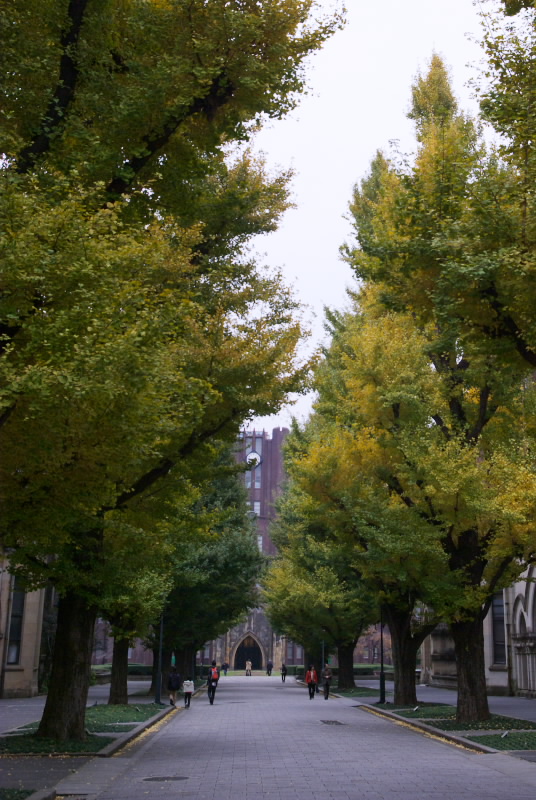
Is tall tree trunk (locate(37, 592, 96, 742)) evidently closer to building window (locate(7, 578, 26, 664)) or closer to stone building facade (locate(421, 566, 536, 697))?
building window (locate(7, 578, 26, 664))

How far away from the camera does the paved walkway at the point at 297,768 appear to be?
427 inches

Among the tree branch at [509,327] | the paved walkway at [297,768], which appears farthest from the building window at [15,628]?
the tree branch at [509,327]

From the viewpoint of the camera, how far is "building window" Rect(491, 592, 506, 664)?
38.4 meters

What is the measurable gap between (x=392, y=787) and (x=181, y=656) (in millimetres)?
31918

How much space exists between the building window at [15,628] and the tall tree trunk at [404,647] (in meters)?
14.9

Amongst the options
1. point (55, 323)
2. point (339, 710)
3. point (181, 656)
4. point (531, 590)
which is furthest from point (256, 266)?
point (181, 656)

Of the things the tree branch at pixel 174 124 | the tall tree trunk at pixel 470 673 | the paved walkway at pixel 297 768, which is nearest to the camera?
the paved walkway at pixel 297 768

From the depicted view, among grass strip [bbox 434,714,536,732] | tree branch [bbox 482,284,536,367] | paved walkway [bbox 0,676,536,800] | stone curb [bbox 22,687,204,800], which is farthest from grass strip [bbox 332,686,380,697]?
tree branch [bbox 482,284,536,367]

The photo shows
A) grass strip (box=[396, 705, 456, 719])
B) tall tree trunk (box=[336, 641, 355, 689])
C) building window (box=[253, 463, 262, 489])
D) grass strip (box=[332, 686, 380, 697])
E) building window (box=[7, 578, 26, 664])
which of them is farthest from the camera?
building window (box=[253, 463, 262, 489])

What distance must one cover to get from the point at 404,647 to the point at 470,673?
24.5 feet

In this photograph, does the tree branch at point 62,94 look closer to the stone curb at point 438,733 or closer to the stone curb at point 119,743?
the stone curb at point 119,743

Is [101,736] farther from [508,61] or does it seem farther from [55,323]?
[508,61]

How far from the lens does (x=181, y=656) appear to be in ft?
137

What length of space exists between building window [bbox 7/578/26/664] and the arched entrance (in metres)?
58.6
